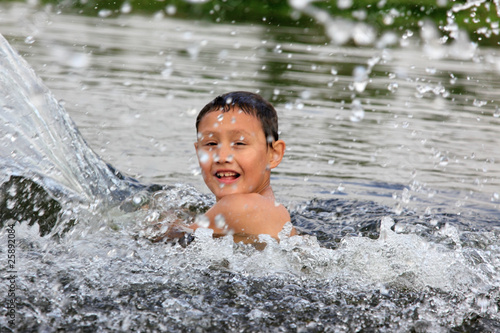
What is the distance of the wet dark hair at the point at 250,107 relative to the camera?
3885 millimetres

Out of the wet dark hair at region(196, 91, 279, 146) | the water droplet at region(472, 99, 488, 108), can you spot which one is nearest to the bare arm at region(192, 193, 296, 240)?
the wet dark hair at region(196, 91, 279, 146)

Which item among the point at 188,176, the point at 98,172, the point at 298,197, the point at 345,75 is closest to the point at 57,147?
the point at 98,172

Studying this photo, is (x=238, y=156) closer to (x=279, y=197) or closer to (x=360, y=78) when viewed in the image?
(x=279, y=197)

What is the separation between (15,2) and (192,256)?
62.0 ft

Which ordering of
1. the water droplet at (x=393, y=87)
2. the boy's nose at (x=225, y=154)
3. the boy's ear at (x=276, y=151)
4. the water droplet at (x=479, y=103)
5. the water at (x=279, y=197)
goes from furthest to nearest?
the water droplet at (x=393, y=87) < the water droplet at (x=479, y=103) < the boy's ear at (x=276, y=151) < the boy's nose at (x=225, y=154) < the water at (x=279, y=197)

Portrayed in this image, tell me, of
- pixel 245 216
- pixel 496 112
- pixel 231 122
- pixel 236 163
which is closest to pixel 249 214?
pixel 245 216

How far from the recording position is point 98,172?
4.66m

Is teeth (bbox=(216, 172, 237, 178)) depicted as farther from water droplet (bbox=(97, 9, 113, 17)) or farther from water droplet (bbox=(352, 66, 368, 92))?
water droplet (bbox=(97, 9, 113, 17))

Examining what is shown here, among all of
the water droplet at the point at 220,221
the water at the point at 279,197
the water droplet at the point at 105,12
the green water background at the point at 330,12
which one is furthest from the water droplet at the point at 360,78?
the water droplet at the point at 105,12

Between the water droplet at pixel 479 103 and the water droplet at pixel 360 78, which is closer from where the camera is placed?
the water droplet at pixel 479 103

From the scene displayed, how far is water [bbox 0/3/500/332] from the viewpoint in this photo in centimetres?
274

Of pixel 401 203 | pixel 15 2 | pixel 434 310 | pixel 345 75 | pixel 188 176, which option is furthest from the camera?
pixel 15 2

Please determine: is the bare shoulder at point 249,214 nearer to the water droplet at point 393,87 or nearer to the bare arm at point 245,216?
the bare arm at point 245,216

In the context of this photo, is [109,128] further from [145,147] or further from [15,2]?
[15,2]
